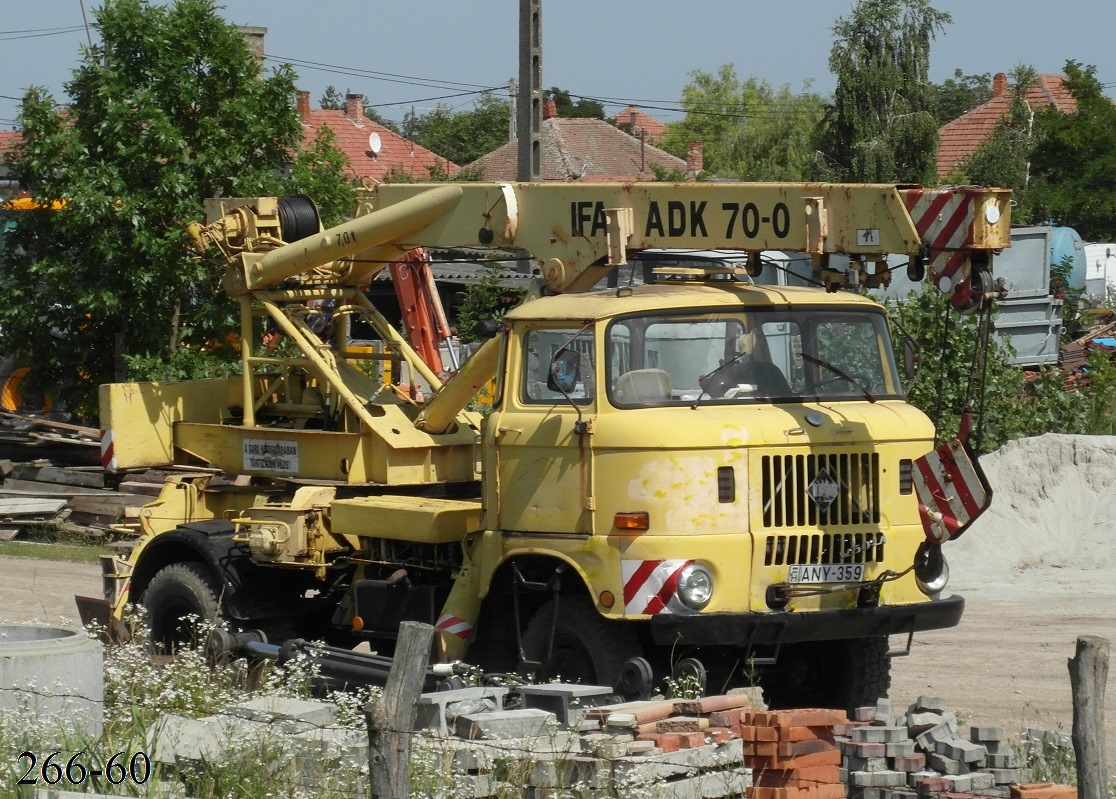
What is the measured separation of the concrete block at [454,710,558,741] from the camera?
26.5ft

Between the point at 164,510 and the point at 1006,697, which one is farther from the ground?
the point at 164,510

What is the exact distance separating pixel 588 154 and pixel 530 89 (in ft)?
142

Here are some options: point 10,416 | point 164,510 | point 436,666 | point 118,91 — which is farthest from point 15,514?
point 436,666

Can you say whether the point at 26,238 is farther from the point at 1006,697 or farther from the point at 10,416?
the point at 1006,697

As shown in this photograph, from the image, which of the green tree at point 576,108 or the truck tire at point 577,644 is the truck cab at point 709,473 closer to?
the truck tire at point 577,644

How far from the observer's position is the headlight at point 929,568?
9.44 m

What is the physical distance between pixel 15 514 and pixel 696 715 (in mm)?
13591

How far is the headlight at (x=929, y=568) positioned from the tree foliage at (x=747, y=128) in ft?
139

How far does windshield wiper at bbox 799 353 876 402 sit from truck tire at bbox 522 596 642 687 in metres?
1.94

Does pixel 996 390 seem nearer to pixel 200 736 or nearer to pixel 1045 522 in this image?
pixel 1045 522

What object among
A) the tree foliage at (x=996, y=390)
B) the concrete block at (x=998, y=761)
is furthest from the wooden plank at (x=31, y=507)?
the concrete block at (x=998, y=761)

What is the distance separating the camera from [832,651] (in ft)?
33.2

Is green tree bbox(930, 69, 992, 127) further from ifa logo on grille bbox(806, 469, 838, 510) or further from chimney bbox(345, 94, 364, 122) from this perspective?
ifa logo on grille bbox(806, 469, 838, 510)

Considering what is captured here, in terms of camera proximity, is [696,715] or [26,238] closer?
[696,715]
